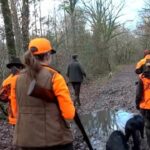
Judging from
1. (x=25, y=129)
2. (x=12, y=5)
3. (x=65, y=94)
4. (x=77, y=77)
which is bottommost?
(x=77, y=77)

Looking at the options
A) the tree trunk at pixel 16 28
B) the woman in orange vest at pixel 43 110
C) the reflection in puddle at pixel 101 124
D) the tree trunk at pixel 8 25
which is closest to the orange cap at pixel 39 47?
the woman in orange vest at pixel 43 110

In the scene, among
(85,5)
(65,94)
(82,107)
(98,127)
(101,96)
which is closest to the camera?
(65,94)

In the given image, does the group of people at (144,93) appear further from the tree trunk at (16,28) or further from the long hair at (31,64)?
the tree trunk at (16,28)

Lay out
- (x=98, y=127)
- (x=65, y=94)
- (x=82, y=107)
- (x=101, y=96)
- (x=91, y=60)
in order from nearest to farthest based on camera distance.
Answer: (x=65, y=94), (x=98, y=127), (x=82, y=107), (x=101, y=96), (x=91, y=60)

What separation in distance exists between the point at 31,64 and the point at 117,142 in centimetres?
340

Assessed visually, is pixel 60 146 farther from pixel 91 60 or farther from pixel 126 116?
pixel 91 60

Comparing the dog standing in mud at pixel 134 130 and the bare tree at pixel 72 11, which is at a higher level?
the bare tree at pixel 72 11

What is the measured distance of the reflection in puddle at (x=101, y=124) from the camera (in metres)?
8.50

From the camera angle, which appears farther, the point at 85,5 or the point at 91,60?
the point at 85,5

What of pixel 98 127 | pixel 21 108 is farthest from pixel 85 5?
pixel 21 108

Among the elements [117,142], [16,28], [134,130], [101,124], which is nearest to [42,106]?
[117,142]

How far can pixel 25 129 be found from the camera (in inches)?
171

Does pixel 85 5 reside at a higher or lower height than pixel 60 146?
higher

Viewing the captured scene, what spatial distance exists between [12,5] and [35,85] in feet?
49.1
